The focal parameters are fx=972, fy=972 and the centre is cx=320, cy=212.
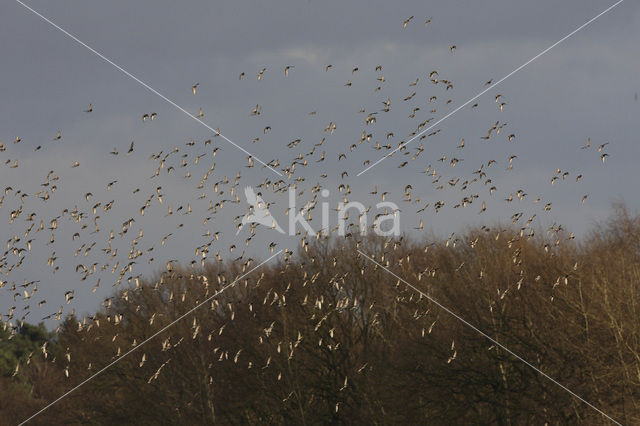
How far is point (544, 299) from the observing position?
134 feet

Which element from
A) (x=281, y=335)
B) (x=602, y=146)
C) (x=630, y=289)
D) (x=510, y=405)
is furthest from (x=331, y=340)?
(x=602, y=146)

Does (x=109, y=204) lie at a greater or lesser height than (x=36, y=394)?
greater

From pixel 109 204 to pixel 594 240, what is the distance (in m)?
25.9

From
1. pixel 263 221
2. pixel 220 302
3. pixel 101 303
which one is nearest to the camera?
pixel 263 221

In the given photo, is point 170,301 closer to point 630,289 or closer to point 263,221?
point 263,221

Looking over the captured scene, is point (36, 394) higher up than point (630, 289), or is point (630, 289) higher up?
point (630, 289)

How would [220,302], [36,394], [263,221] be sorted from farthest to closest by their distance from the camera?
[36,394], [220,302], [263,221]

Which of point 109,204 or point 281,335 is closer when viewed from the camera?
point 109,204

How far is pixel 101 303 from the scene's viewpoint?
2280 inches

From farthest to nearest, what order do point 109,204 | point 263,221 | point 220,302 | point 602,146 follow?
1. point 220,302
2. point 263,221
3. point 109,204
4. point 602,146

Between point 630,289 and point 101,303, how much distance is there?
31936 millimetres

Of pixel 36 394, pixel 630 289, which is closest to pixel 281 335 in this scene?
pixel 630 289

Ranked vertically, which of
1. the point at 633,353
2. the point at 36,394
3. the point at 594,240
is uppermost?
the point at 594,240

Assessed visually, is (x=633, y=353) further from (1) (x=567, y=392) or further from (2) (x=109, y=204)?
(2) (x=109, y=204)
